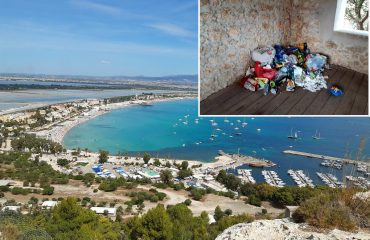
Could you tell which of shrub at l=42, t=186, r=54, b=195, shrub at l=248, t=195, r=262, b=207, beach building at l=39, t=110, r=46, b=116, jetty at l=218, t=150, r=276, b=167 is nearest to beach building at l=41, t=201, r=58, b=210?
shrub at l=42, t=186, r=54, b=195

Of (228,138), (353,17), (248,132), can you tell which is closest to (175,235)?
(353,17)

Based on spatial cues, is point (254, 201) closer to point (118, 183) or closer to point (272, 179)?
point (272, 179)

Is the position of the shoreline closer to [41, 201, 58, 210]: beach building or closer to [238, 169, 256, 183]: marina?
[238, 169, 256, 183]: marina

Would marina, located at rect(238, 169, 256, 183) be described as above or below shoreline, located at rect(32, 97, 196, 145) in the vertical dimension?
above

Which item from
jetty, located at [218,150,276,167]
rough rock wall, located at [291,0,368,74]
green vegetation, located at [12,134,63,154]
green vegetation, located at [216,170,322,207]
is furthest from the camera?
green vegetation, located at [12,134,63,154]

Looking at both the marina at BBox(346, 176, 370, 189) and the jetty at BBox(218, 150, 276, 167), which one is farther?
the jetty at BBox(218, 150, 276, 167)

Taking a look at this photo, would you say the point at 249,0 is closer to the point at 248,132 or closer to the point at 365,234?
the point at 365,234

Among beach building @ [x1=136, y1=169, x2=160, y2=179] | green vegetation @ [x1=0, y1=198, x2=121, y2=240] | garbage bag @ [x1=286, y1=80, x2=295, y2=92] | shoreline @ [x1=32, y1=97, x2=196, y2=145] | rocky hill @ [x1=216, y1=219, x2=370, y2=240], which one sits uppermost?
garbage bag @ [x1=286, y1=80, x2=295, y2=92]

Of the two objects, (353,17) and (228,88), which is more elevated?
(353,17)
